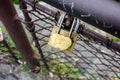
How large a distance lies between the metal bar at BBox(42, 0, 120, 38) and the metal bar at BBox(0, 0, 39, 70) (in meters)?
0.45

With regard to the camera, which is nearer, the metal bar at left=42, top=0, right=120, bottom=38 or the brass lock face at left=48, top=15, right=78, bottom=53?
the metal bar at left=42, top=0, right=120, bottom=38

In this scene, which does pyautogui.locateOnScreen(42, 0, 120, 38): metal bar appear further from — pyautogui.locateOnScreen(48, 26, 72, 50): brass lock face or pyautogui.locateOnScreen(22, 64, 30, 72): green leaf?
pyautogui.locateOnScreen(22, 64, 30, 72): green leaf

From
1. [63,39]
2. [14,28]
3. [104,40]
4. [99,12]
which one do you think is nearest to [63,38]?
[63,39]

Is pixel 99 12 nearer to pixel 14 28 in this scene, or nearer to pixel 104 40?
pixel 104 40

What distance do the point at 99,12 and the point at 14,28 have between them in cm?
72

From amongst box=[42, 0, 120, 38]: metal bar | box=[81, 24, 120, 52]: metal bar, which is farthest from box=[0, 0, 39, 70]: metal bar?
box=[42, 0, 120, 38]: metal bar

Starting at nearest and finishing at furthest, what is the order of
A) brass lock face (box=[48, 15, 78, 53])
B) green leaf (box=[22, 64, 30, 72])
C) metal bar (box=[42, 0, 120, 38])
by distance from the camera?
metal bar (box=[42, 0, 120, 38]) → brass lock face (box=[48, 15, 78, 53]) → green leaf (box=[22, 64, 30, 72])

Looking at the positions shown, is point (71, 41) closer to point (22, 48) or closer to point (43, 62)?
point (22, 48)

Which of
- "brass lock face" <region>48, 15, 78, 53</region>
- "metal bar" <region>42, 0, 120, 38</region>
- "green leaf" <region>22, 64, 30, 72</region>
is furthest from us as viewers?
"green leaf" <region>22, 64, 30, 72</region>

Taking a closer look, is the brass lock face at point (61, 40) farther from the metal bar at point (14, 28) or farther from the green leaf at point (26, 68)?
the green leaf at point (26, 68)

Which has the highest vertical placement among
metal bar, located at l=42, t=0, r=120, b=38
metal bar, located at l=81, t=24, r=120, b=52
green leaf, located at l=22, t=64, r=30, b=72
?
metal bar, located at l=42, t=0, r=120, b=38

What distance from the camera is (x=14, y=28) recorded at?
1.43m

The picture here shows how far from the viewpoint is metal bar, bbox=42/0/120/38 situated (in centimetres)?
77

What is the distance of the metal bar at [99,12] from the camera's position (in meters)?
0.77
